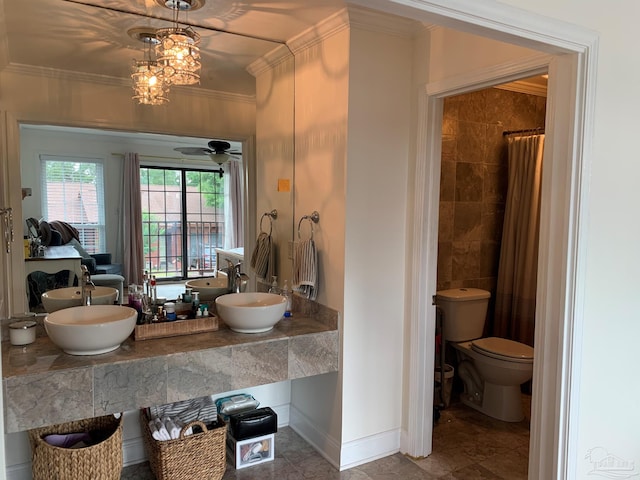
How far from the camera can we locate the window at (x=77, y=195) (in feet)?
7.73

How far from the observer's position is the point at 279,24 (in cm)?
255

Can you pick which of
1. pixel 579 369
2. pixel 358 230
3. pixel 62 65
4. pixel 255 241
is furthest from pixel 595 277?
pixel 62 65

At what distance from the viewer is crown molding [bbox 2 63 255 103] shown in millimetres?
2316

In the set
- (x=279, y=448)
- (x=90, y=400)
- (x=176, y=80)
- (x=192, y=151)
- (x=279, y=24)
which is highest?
(x=279, y=24)

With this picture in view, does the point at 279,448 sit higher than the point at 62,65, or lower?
lower

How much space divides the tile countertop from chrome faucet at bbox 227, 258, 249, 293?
0.31 m

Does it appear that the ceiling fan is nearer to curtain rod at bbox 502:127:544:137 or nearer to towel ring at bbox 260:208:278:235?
towel ring at bbox 260:208:278:235

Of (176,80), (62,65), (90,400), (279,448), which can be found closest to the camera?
(90,400)

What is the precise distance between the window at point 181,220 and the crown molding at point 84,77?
1.47ft

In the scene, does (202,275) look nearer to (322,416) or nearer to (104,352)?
(104,352)

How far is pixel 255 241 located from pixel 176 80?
1041 mm

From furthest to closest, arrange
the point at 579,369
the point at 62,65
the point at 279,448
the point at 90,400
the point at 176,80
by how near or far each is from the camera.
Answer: the point at 279,448
the point at 176,80
the point at 62,65
the point at 90,400
the point at 579,369

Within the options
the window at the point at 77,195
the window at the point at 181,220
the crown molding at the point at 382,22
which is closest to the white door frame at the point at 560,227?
the crown molding at the point at 382,22

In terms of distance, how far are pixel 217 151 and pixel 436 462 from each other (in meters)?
2.21
